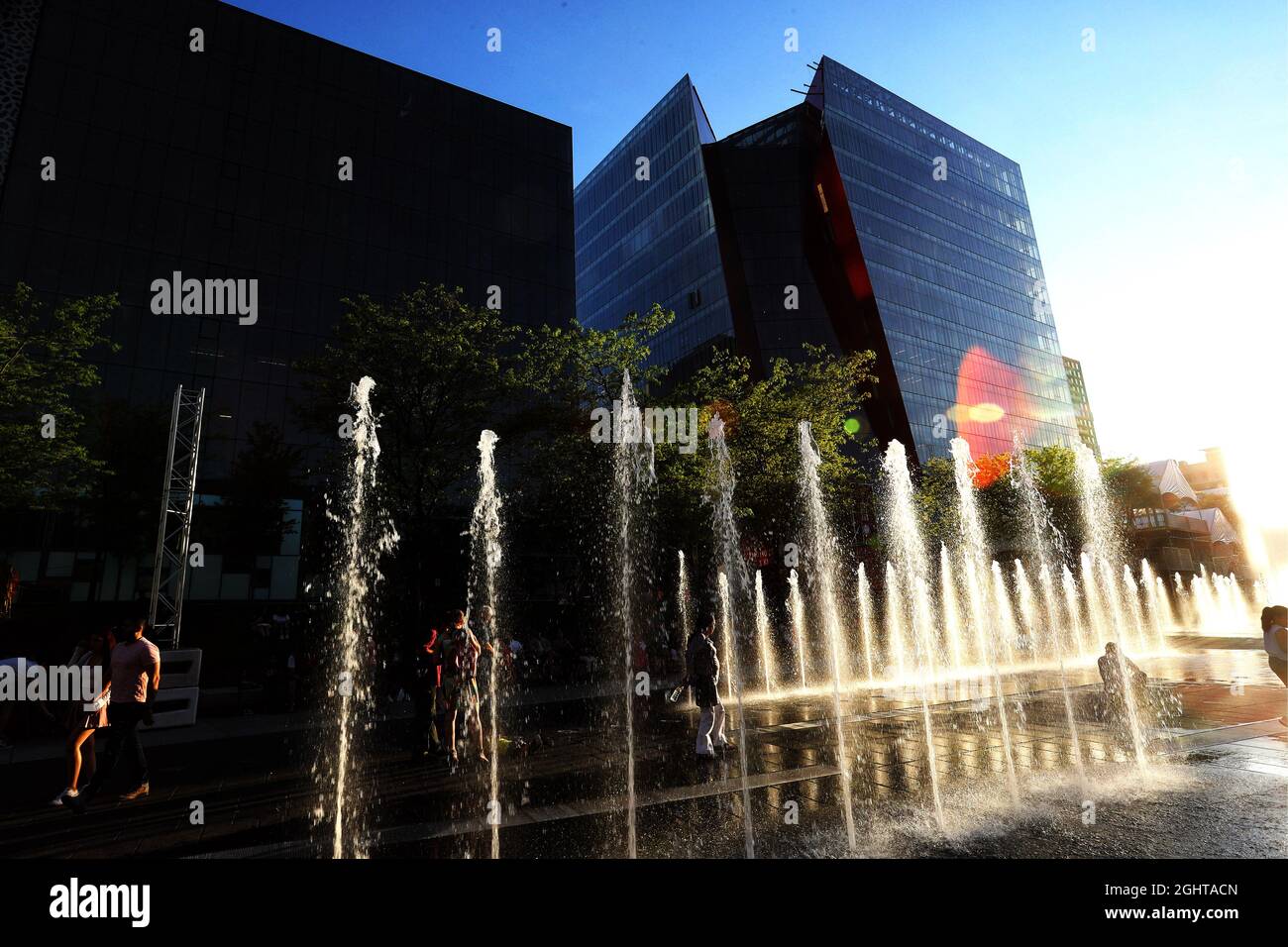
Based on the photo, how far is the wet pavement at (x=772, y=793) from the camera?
4.83 metres

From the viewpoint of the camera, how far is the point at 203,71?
106 feet

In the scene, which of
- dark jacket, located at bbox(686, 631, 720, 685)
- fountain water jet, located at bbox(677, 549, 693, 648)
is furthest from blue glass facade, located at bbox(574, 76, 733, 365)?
dark jacket, located at bbox(686, 631, 720, 685)

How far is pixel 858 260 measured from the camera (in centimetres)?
5622

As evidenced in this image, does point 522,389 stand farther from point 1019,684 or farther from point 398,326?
point 1019,684

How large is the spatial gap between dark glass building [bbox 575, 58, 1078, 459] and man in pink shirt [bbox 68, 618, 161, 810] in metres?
51.0

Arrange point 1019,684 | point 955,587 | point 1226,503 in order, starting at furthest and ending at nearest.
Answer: point 1226,503
point 955,587
point 1019,684

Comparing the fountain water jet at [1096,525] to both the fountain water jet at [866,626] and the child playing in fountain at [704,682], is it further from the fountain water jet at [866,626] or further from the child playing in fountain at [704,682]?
the child playing in fountain at [704,682]

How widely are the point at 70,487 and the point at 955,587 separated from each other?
127 ft

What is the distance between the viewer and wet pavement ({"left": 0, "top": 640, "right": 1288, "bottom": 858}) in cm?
483

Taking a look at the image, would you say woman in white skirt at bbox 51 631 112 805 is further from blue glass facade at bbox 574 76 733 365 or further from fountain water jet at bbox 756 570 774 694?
blue glass facade at bbox 574 76 733 365

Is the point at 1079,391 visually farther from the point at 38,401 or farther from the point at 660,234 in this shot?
the point at 38,401

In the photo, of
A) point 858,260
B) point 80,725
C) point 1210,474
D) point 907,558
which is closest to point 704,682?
point 80,725

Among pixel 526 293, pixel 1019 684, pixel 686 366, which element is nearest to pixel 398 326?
pixel 1019 684

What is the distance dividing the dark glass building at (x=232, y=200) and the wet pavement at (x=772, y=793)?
18332 millimetres
